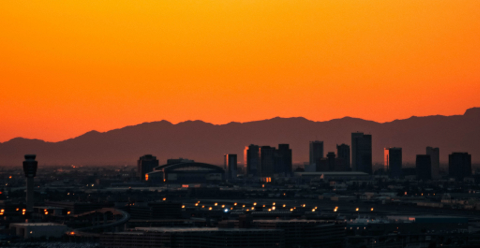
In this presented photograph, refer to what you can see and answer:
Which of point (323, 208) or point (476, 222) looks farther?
point (323, 208)

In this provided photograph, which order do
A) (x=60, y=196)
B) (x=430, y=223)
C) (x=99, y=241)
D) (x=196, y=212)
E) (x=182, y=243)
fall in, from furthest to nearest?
1. (x=60, y=196)
2. (x=196, y=212)
3. (x=430, y=223)
4. (x=99, y=241)
5. (x=182, y=243)

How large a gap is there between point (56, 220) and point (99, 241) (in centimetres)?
3416

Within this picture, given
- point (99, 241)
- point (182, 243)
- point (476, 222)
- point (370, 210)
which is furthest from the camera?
point (370, 210)

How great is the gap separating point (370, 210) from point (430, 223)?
138 feet

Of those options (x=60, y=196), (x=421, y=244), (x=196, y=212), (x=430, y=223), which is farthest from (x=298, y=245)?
(x=60, y=196)

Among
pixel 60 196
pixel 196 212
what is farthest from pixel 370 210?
pixel 60 196

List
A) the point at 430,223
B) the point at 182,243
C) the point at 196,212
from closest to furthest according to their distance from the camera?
the point at 182,243 < the point at 430,223 < the point at 196,212

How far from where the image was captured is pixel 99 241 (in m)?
98.1

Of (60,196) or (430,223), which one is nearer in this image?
(430,223)

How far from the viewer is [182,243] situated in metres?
89.5

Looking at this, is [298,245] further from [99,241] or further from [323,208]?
[323,208]

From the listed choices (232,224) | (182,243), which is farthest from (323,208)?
(182,243)

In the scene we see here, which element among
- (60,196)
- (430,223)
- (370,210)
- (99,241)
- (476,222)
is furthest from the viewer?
(60,196)

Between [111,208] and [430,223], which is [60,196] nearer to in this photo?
[111,208]
